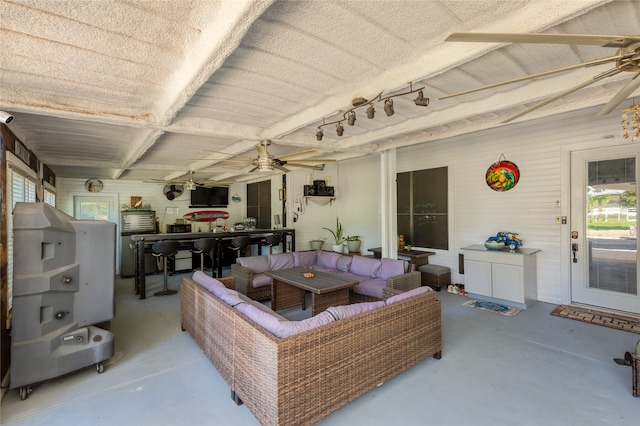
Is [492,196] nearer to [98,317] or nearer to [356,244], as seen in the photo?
[356,244]

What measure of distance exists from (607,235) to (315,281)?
4.05m

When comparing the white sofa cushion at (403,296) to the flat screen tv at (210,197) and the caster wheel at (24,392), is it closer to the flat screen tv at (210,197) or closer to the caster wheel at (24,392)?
the caster wheel at (24,392)

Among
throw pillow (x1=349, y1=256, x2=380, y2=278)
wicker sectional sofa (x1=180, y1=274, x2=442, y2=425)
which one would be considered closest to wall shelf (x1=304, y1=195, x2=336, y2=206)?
throw pillow (x1=349, y1=256, x2=380, y2=278)

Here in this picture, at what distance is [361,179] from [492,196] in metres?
2.93

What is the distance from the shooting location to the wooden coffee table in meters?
3.59

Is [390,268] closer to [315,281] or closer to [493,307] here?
[315,281]

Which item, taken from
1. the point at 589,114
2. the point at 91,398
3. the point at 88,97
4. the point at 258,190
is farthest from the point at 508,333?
the point at 258,190

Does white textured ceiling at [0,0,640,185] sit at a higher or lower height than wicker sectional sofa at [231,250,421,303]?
higher

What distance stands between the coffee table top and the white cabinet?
2303 millimetres

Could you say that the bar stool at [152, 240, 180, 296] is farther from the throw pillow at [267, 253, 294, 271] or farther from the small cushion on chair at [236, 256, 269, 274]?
the throw pillow at [267, 253, 294, 271]

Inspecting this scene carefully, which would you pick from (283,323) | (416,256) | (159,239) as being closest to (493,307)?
(416,256)

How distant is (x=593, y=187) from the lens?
169 inches

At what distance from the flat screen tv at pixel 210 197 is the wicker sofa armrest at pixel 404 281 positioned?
22.3ft

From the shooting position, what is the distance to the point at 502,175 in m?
5.05
